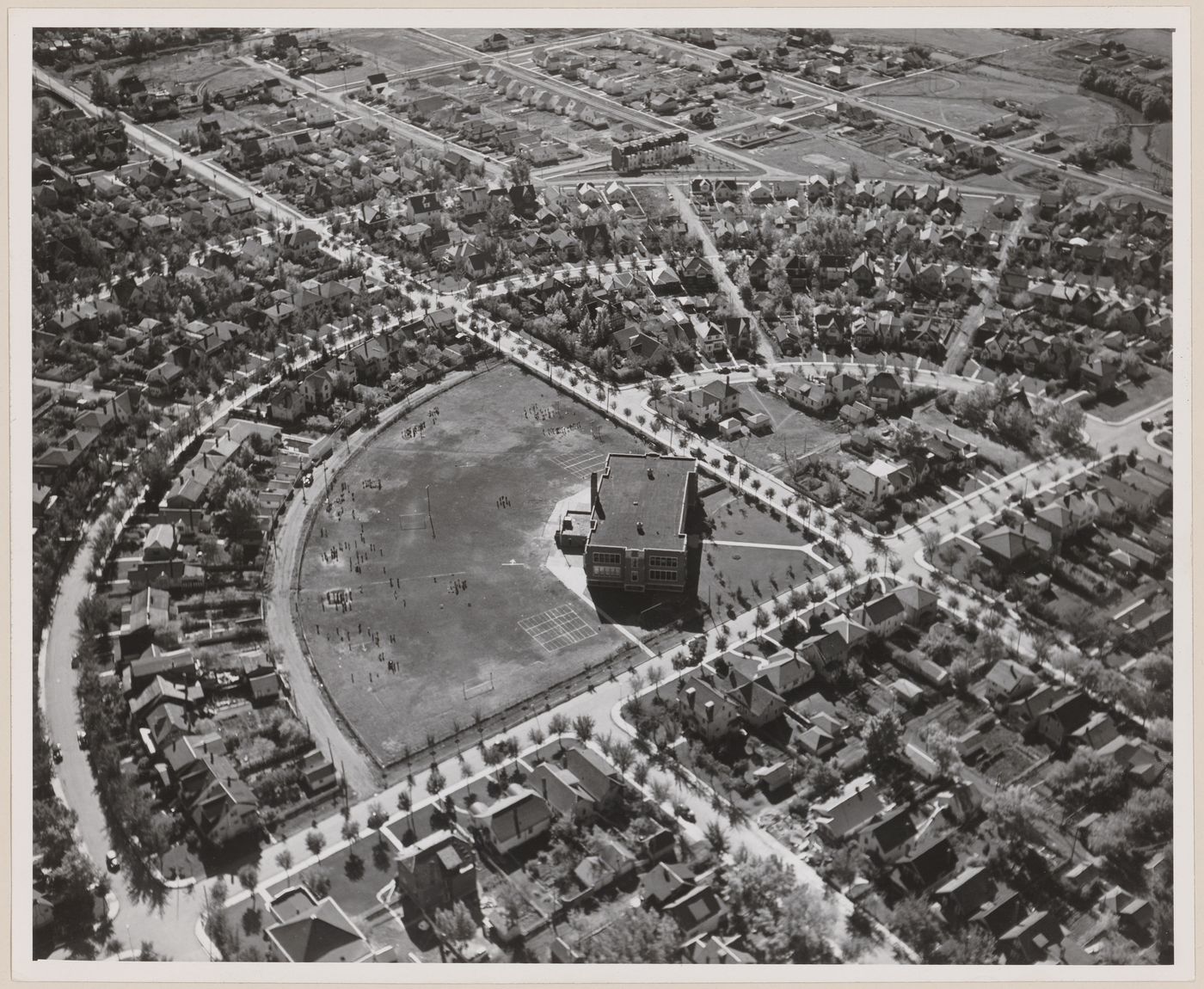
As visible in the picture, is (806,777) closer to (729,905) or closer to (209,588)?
(729,905)

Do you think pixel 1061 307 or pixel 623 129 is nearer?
pixel 1061 307

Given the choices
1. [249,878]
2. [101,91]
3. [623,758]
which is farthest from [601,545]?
[101,91]

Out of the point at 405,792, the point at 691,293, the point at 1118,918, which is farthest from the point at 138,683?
the point at 691,293

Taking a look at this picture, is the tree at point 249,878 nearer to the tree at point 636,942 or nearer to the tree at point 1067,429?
the tree at point 636,942

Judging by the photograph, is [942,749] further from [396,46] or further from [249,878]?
[396,46]

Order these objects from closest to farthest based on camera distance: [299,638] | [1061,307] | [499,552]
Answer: [299,638]
[499,552]
[1061,307]

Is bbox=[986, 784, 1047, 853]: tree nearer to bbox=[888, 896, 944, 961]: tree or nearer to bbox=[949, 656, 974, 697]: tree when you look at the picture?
bbox=[888, 896, 944, 961]: tree

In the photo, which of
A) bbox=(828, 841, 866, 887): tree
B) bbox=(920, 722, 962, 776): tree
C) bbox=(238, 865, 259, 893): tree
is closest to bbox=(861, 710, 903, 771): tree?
bbox=(920, 722, 962, 776): tree
